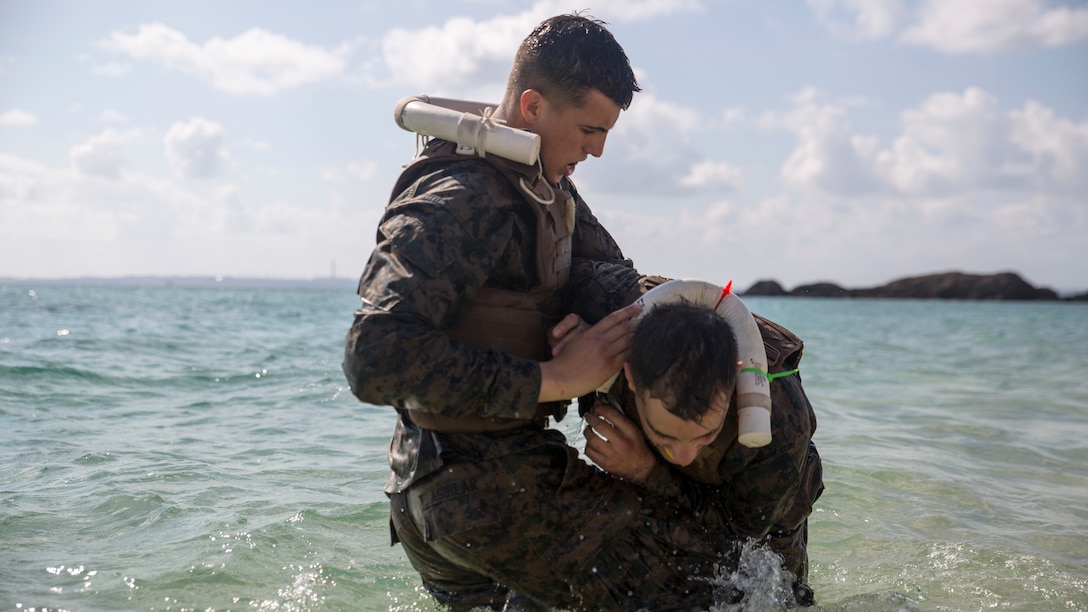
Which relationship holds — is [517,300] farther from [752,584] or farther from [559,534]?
[752,584]

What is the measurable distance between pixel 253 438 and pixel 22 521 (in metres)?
2.77

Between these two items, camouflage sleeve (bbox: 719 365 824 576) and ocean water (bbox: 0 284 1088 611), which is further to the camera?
ocean water (bbox: 0 284 1088 611)

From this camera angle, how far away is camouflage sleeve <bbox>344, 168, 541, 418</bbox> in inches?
115

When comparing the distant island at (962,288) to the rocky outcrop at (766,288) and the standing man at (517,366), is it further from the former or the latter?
the standing man at (517,366)

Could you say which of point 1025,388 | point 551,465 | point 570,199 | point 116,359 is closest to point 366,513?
point 551,465

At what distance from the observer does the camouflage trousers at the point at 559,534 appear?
3361mm

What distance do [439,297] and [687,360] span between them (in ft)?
2.69

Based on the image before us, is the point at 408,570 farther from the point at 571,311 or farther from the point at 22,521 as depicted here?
the point at 22,521

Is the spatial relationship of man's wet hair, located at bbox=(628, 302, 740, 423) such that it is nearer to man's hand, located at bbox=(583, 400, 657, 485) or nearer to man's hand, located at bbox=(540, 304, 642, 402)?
man's hand, located at bbox=(540, 304, 642, 402)

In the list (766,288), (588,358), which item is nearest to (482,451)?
(588,358)

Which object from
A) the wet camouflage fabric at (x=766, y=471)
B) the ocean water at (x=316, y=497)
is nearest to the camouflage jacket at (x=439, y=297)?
the wet camouflage fabric at (x=766, y=471)

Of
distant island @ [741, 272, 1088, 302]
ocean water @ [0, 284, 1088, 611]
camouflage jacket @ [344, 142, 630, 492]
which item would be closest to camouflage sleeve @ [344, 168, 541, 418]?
camouflage jacket @ [344, 142, 630, 492]

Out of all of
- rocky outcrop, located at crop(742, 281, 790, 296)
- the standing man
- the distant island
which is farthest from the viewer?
rocky outcrop, located at crop(742, 281, 790, 296)

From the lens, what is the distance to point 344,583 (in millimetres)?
4566
